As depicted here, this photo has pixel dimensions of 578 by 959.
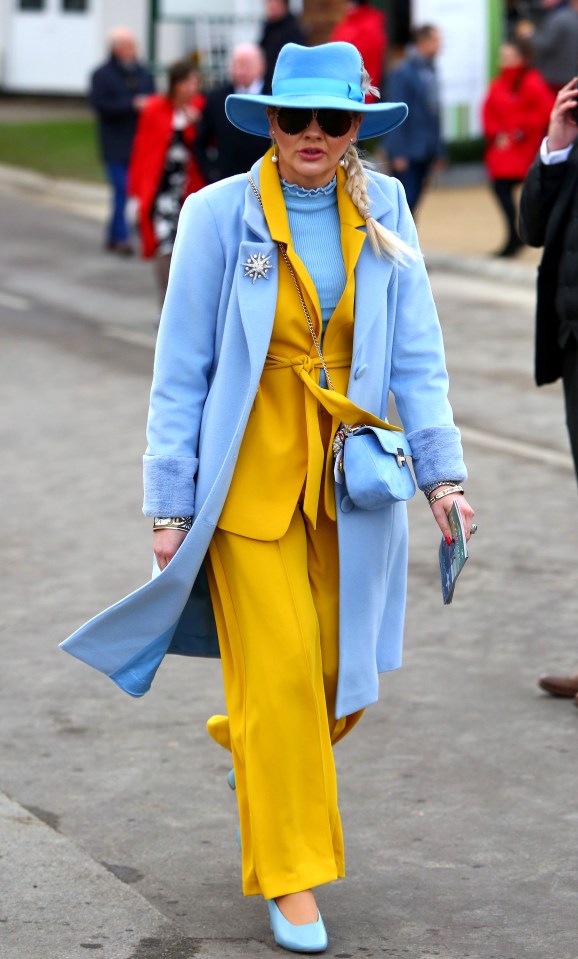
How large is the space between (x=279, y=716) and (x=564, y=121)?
242 cm

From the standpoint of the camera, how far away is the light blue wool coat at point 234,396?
159 inches

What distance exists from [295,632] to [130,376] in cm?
749

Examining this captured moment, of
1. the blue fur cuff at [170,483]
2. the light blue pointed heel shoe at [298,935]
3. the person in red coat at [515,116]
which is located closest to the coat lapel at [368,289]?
the blue fur cuff at [170,483]

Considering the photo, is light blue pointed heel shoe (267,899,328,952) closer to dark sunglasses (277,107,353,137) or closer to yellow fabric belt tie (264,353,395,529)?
yellow fabric belt tie (264,353,395,529)

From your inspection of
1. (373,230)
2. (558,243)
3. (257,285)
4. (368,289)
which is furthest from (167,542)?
(558,243)

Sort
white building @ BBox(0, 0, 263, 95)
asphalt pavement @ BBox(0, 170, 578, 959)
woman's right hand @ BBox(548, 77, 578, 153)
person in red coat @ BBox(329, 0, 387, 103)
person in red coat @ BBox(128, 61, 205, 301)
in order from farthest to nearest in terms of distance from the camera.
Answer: white building @ BBox(0, 0, 263, 95), person in red coat @ BBox(329, 0, 387, 103), person in red coat @ BBox(128, 61, 205, 301), woman's right hand @ BBox(548, 77, 578, 153), asphalt pavement @ BBox(0, 170, 578, 959)

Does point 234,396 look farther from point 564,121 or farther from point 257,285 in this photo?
point 564,121

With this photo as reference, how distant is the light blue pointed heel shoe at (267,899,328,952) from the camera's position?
13.2 ft

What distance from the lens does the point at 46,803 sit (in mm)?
4926

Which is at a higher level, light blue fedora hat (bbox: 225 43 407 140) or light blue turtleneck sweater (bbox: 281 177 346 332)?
light blue fedora hat (bbox: 225 43 407 140)

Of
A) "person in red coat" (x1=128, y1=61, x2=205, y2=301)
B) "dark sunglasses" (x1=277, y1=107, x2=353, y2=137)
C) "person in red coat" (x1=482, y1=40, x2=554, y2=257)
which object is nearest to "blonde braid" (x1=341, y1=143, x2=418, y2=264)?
"dark sunglasses" (x1=277, y1=107, x2=353, y2=137)

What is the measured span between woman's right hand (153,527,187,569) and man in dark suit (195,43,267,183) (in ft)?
26.5

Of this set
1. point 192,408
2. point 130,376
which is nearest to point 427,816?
point 192,408

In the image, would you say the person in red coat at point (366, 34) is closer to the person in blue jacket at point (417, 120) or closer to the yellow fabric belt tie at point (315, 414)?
the person in blue jacket at point (417, 120)
